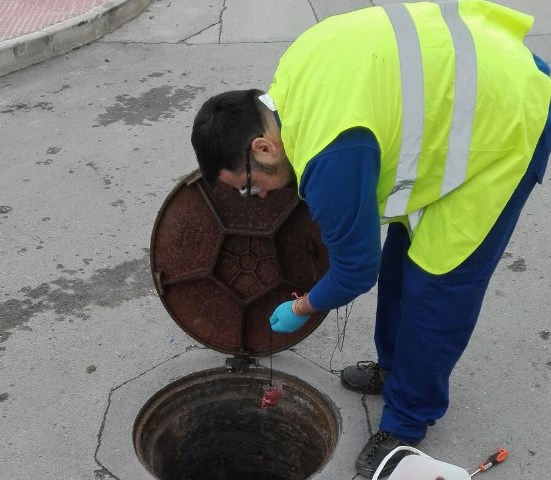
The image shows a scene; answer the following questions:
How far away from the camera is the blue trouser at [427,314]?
8.74 ft

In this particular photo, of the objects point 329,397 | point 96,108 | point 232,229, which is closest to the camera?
point 232,229

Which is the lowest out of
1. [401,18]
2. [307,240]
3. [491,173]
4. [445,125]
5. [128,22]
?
[128,22]

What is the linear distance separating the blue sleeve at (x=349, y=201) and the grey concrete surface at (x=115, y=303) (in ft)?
3.27

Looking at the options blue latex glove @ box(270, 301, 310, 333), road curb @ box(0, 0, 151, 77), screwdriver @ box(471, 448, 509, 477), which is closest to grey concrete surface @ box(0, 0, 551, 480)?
screwdriver @ box(471, 448, 509, 477)

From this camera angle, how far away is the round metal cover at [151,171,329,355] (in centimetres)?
301

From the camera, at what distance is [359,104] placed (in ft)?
7.29

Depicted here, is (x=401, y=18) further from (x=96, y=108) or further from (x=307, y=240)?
(x=96, y=108)

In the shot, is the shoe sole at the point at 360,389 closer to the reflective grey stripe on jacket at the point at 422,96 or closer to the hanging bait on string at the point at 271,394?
the hanging bait on string at the point at 271,394

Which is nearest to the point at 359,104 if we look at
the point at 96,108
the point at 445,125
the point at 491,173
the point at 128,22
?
the point at 445,125

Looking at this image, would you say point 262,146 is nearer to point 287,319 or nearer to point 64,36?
point 287,319

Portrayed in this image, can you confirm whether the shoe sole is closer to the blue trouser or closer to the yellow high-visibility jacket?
the blue trouser

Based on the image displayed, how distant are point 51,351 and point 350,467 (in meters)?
1.45

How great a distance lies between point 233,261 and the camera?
315 cm

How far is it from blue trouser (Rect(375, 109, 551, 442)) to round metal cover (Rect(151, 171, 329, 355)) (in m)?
0.29
